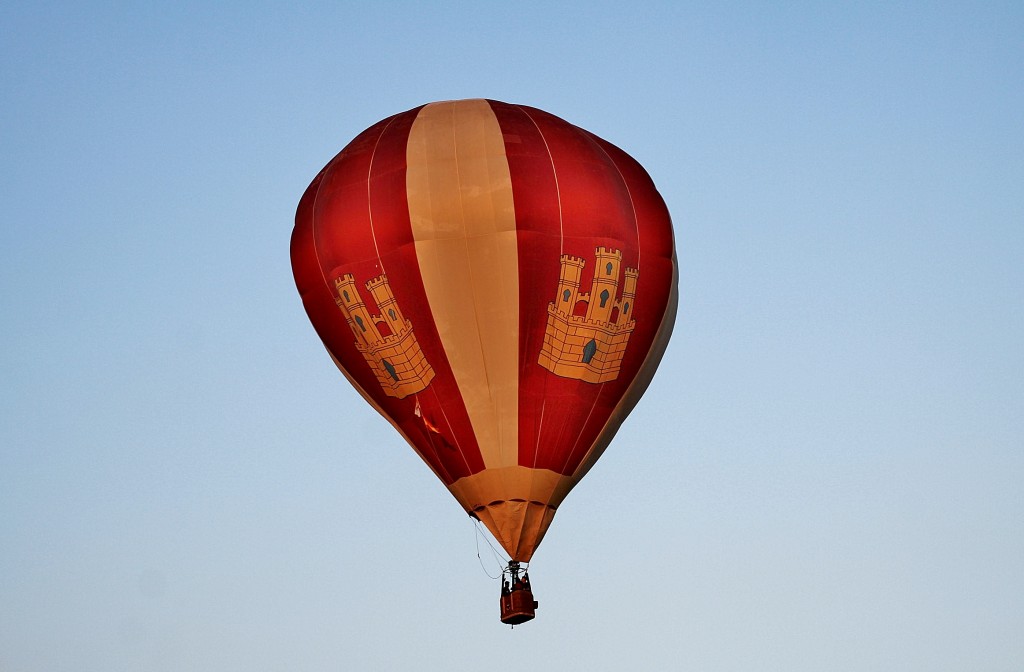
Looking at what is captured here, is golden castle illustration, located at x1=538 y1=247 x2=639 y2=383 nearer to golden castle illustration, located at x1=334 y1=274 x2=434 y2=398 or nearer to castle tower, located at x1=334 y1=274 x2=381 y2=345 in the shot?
golden castle illustration, located at x1=334 y1=274 x2=434 y2=398

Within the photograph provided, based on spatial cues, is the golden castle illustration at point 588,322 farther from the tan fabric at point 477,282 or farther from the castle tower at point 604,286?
the tan fabric at point 477,282

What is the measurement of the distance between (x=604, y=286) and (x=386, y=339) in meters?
2.89

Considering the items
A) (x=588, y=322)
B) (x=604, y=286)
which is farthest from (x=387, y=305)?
(x=604, y=286)

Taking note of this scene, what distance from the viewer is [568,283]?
24.9 meters

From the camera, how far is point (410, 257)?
2497cm

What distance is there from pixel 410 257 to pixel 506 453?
2781mm

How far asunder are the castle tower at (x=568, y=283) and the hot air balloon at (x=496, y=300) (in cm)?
1

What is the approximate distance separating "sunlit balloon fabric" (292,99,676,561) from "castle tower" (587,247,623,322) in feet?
0.07

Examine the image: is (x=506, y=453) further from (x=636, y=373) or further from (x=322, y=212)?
(x=322, y=212)

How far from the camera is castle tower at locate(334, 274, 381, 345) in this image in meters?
25.3

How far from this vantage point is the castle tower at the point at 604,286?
25078 millimetres

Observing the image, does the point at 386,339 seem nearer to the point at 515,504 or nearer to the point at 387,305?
the point at 387,305

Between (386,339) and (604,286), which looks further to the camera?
(386,339)

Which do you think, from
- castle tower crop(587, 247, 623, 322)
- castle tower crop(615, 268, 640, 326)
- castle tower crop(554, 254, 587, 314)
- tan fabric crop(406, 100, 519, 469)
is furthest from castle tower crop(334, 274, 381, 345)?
castle tower crop(615, 268, 640, 326)
